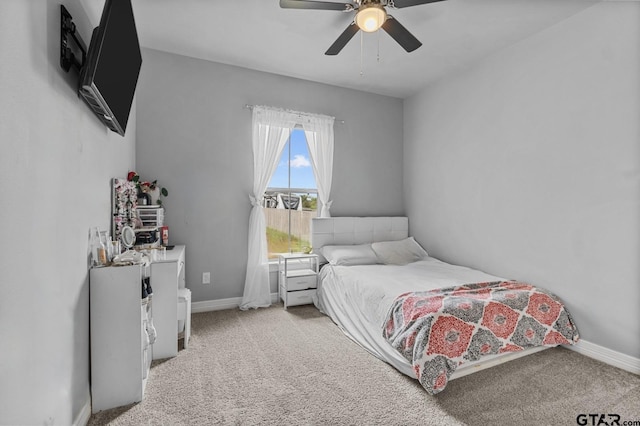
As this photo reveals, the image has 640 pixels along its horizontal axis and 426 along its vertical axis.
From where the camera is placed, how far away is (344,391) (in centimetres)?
201

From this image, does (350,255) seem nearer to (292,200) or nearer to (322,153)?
(292,200)

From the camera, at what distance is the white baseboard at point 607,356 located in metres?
2.24

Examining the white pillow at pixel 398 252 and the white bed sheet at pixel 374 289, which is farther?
the white pillow at pixel 398 252

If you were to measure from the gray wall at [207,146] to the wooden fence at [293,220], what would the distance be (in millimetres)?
Result: 352

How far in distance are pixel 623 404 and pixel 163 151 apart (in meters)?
4.23

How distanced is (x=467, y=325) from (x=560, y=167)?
170 cm

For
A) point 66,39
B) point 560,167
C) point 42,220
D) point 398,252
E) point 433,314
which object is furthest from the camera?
point 398,252

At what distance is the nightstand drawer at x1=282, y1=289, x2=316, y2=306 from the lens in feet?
11.7

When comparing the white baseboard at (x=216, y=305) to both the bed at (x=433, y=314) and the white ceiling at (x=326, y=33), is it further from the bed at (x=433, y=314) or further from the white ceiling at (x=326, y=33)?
the white ceiling at (x=326, y=33)

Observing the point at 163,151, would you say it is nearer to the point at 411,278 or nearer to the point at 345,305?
the point at 345,305

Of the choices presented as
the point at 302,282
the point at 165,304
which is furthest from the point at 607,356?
the point at 165,304

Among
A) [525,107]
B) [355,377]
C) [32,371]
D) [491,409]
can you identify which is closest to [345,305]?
[355,377]

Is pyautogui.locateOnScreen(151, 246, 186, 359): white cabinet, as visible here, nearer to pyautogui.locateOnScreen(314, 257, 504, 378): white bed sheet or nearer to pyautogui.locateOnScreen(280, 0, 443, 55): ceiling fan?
pyautogui.locateOnScreen(314, 257, 504, 378): white bed sheet

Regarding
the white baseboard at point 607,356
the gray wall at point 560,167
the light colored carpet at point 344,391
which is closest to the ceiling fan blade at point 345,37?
the gray wall at point 560,167
